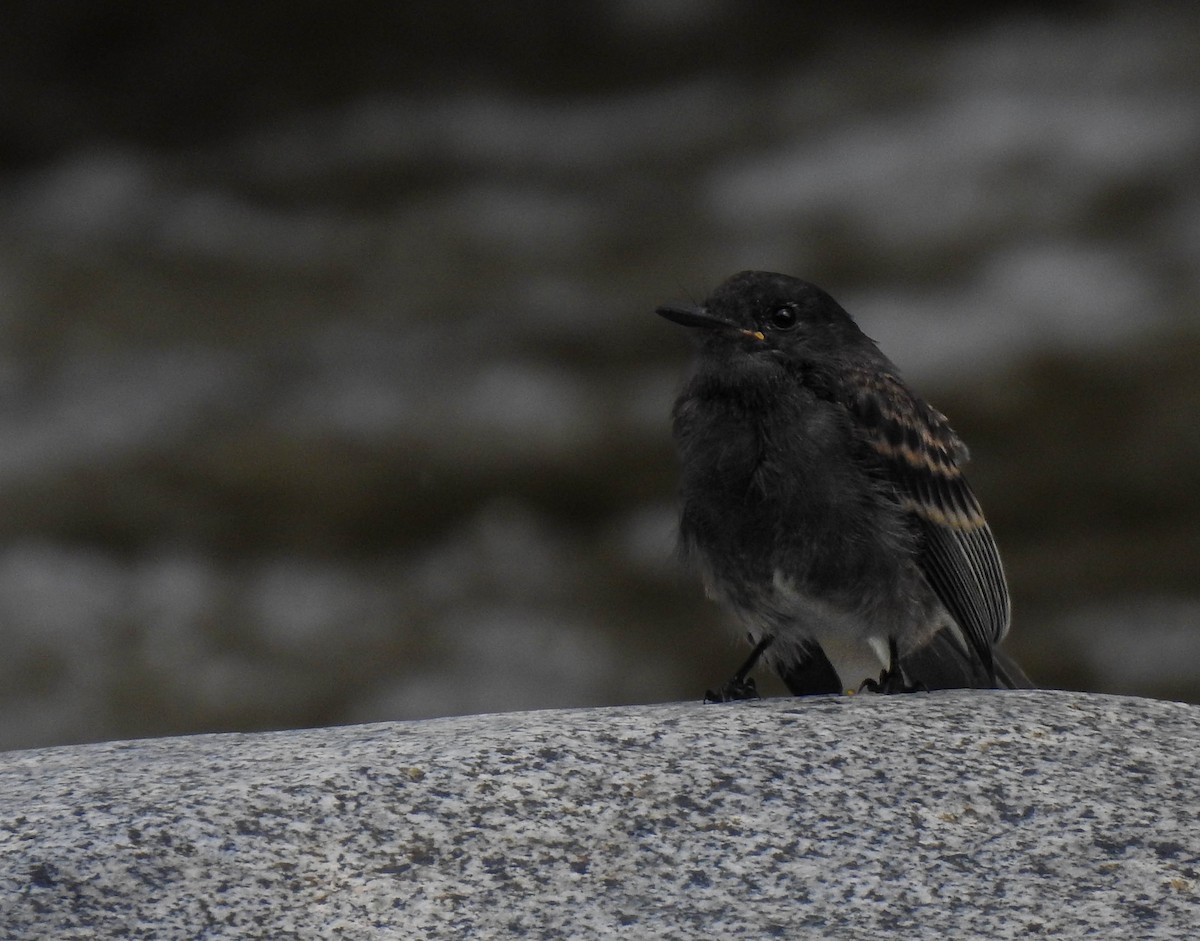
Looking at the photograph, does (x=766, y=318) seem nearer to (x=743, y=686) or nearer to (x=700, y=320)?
(x=700, y=320)

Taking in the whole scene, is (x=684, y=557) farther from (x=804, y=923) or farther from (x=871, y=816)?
(x=804, y=923)

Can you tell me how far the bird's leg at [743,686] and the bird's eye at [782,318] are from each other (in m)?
1.20

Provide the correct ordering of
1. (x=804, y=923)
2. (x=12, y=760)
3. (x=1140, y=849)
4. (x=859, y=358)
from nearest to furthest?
(x=804, y=923) < (x=1140, y=849) < (x=12, y=760) < (x=859, y=358)

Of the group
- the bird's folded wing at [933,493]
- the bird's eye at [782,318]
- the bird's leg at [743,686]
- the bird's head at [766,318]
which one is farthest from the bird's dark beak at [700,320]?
the bird's leg at [743,686]

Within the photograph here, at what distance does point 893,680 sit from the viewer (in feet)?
16.8

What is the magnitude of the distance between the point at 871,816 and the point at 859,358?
2.00 m

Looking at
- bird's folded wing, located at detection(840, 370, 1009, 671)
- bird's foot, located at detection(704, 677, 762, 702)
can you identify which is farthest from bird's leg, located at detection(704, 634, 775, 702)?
bird's folded wing, located at detection(840, 370, 1009, 671)

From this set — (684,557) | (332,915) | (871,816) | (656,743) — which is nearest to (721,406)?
(684,557)

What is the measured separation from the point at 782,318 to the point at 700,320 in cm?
34

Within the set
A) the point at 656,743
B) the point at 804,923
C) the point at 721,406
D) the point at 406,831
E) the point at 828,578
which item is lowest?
the point at 804,923

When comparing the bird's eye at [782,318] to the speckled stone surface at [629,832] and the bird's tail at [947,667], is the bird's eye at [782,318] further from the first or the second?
the speckled stone surface at [629,832]

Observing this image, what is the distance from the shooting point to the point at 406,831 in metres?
3.66

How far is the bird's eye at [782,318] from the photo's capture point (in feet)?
16.9

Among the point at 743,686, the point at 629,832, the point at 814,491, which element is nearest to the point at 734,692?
the point at 743,686
